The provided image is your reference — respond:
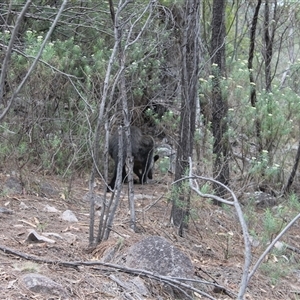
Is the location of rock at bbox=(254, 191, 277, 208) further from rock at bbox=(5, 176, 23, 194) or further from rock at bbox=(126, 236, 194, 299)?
rock at bbox=(126, 236, 194, 299)

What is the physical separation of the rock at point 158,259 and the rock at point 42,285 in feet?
3.24

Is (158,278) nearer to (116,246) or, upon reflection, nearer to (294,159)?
(116,246)

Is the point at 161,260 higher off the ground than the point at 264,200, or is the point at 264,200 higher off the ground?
the point at 161,260

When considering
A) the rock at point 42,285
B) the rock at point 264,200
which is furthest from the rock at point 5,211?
the rock at point 264,200

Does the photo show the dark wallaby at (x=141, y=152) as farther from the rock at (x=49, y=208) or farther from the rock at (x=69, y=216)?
the rock at (x=69, y=216)

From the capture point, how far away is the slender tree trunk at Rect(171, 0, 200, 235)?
7043mm

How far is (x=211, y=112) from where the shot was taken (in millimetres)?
9086

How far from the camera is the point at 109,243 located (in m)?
5.90

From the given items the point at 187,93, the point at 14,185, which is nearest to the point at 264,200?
the point at 187,93

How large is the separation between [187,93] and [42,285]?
3.33m

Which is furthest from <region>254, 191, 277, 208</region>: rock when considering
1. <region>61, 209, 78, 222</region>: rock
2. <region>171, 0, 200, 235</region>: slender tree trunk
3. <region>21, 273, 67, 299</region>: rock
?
<region>21, 273, 67, 299</region>: rock

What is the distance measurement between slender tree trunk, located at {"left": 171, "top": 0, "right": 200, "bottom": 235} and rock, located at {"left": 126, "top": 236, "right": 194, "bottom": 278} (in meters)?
1.44

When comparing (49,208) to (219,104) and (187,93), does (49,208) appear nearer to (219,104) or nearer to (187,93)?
(187,93)

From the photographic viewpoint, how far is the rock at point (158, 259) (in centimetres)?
527
